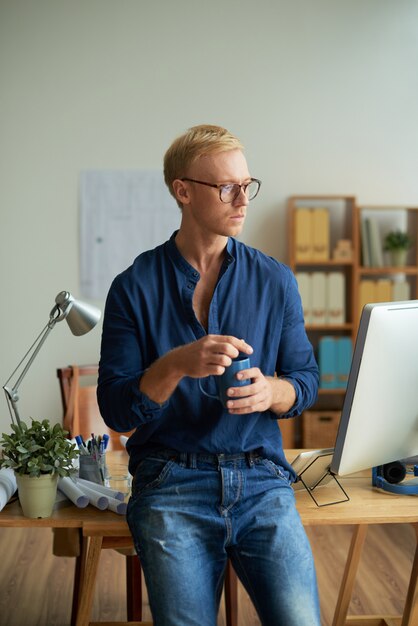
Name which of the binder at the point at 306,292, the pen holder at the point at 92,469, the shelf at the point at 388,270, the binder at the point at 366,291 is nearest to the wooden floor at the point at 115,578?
the pen holder at the point at 92,469

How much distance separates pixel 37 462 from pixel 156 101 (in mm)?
3602

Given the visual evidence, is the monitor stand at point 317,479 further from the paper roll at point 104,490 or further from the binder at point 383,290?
the binder at point 383,290

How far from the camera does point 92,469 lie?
217cm

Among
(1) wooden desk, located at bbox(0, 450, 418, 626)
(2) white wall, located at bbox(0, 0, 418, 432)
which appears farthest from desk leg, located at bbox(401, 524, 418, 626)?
(2) white wall, located at bbox(0, 0, 418, 432)

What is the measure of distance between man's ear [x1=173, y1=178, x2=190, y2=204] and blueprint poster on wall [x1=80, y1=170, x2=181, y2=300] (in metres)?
3.11

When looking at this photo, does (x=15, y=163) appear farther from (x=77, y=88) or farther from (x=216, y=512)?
(x=216, y=512)

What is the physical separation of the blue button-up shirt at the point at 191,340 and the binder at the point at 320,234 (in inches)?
117

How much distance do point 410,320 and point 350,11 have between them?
3789 millimetres

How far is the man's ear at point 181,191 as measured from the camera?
199 centimetres

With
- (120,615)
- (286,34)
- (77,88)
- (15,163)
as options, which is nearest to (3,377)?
(15,163)

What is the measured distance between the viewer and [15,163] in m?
5.06

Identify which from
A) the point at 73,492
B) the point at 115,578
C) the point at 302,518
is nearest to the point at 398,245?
the point at 115,578

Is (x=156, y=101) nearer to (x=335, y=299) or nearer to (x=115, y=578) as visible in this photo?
(x=335, y=299)

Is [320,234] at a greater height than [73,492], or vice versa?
[320,234]
